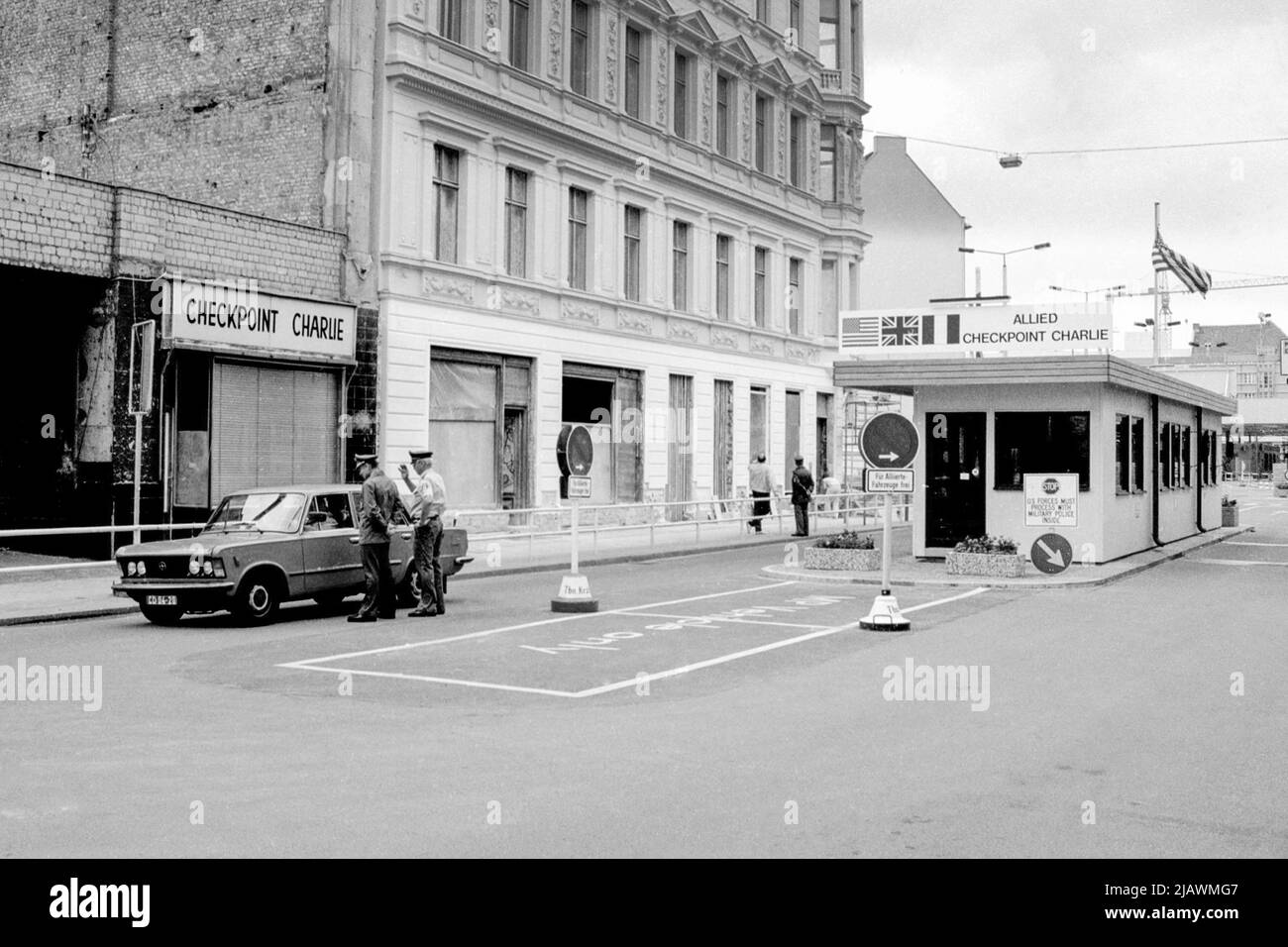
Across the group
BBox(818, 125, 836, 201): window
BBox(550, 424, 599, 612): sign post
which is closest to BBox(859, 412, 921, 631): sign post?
BBox(550, 424, 599, 612): sign post

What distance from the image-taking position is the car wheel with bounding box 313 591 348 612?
54.1 feet

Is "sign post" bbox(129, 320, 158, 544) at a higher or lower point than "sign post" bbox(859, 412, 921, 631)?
higher

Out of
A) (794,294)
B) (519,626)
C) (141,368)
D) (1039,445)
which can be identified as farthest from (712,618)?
(794,294)

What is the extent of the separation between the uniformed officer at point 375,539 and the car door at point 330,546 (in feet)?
2.76

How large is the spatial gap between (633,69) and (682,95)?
266 centimetres

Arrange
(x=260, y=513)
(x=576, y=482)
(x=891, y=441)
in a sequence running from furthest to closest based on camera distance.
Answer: (x=576, y=482)
(x=260, y=513)
(x=891, y=441)

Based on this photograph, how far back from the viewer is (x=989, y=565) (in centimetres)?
2105

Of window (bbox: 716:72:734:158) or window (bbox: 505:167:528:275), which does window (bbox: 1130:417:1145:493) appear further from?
window (bbox: 716:72:734:158)

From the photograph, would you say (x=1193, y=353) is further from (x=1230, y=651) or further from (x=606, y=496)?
(x=1230, y=651)

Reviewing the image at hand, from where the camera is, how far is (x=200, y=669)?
1175 cm

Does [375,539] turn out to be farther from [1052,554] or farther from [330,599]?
[1052,554]

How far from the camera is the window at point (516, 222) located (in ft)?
99.2

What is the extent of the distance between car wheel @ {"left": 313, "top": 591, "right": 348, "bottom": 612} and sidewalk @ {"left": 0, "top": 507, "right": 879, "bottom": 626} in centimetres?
233
